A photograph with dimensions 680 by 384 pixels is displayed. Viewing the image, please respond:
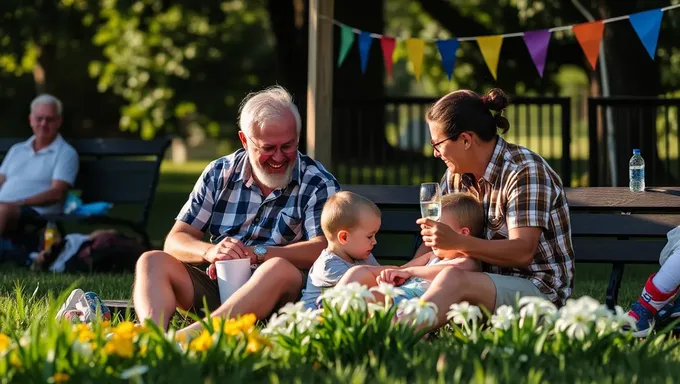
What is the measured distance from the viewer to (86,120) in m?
44.8

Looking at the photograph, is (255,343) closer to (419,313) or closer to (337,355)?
(337,355)

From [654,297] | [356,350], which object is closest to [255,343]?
[356,350]

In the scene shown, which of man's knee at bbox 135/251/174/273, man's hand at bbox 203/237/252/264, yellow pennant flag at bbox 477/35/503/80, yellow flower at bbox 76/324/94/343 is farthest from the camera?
yellow pennant flag at bbox 477/35/503/80

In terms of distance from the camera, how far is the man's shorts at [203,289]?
5484 mm

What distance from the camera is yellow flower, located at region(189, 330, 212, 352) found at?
13.4 ft

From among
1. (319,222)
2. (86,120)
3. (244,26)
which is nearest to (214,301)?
(319,222)

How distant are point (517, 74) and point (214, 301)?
599 inches

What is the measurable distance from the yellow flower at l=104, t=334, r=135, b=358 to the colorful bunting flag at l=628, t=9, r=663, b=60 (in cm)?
485

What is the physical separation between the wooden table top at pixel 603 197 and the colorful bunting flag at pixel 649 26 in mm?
1825

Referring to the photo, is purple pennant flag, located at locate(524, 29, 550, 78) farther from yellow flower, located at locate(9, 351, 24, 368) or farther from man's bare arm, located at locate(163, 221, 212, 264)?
yellow flower, located at locate(9, 351, 24, 368)

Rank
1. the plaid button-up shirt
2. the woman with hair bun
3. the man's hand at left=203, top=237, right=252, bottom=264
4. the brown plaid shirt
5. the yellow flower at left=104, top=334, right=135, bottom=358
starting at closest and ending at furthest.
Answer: the yellow flower at left=104, top=334, right=135, bottom=358
the woman with hair bun
the brown plaid shirt
the man's hand at left=203, top=237, right=252, bottom=264
the plaid button-up shirt

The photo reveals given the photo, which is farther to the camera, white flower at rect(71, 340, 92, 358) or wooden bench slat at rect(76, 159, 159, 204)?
wooden bench slat at rect(76, 159, 159, 204)

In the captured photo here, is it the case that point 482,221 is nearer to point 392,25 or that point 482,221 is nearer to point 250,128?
point 250,128

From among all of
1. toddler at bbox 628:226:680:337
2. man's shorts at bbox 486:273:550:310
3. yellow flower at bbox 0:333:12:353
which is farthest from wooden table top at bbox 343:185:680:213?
yellow flower at bbox 0:333:12:353
